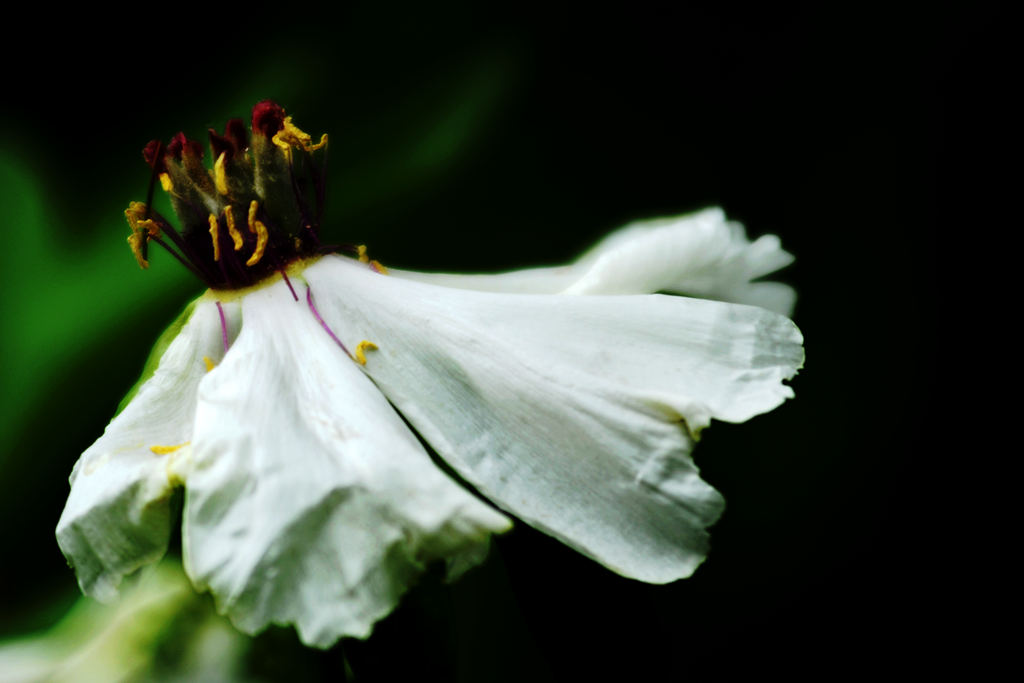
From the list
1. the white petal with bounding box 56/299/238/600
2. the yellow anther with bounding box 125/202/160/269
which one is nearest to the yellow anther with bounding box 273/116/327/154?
the yellow anther with bounding box 125/202/160/269

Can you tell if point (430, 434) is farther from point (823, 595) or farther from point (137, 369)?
point (823, 595)

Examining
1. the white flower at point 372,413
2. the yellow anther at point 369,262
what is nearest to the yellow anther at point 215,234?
the white flower at point 372,413

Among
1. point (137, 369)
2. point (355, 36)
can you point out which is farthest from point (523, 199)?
point (137, 369)

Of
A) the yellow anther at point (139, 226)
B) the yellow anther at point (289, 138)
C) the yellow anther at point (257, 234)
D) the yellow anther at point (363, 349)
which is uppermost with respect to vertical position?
the yellow anther at point (289, 138)

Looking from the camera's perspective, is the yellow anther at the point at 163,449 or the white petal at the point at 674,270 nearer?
the yellow anther at the point at 163,449

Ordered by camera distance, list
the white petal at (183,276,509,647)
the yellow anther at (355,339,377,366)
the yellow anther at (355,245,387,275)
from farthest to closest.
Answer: the yellow anther at (355,245,387,275) → the yellow anther at (355,339,377,366) → the white petal at (183,276,509,647)

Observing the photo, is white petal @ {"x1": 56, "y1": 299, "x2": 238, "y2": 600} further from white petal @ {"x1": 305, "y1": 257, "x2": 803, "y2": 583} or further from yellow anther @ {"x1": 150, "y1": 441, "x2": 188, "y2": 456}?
white petal @ {"x1": 305, "y1": 257, "x2": 803, "y2": 583}

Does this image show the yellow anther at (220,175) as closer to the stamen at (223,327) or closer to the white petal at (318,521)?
the stamen at (223,327)

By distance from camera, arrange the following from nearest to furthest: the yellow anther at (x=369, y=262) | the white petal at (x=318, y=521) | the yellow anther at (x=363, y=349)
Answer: the white petal at (x=318, y=521)
the yellow anther at (x=363, y=349)
the yellow anther at (x=369, y=262)
